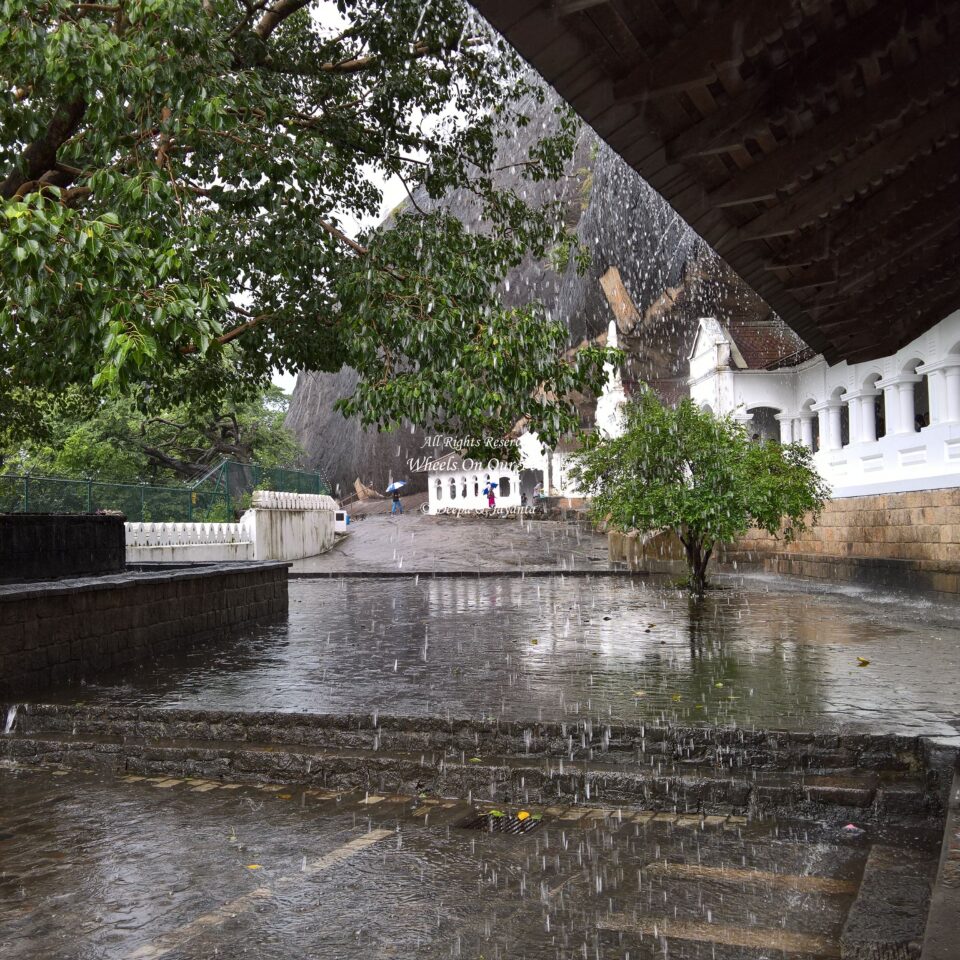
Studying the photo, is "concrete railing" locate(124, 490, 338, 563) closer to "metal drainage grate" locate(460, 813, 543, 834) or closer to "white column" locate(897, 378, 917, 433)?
"metal drainage grate" locate(460, 813, 543, 834)

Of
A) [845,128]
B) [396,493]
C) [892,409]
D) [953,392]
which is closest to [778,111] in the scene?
[845,128]

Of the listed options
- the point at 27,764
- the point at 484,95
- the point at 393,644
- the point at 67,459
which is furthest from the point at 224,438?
the point at 27,764

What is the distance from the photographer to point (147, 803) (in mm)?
5148

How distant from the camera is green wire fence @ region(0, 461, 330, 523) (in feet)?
50.6

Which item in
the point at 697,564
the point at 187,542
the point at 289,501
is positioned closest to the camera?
the point at 697,564

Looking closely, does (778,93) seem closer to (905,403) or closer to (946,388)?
(946,388)

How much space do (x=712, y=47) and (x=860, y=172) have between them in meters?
2.10

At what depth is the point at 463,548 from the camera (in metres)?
28.9

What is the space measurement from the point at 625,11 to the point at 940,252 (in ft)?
19.6

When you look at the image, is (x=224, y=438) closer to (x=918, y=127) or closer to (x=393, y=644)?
(x=393, y=644)

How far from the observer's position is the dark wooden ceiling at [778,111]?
3.59m

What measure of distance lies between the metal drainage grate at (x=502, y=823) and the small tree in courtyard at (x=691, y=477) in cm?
836

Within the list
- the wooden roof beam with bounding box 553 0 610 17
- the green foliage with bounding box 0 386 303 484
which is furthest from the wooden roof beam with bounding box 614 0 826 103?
the green foliage with bounding box 0 386 303 484

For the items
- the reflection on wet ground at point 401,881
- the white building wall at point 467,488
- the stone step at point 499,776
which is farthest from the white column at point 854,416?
the white building wall at point 467,488
